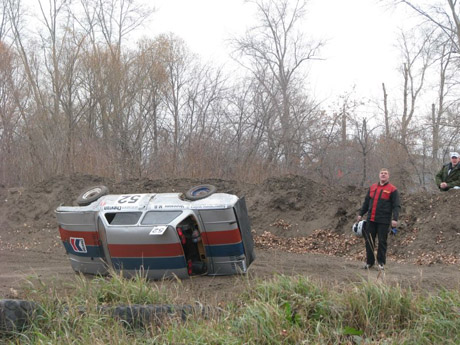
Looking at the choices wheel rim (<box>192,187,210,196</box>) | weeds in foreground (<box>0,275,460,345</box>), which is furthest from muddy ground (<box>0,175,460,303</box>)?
wheel rim (<box>192,187,210,196</box>)

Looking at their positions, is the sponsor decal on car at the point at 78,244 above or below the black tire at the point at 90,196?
below

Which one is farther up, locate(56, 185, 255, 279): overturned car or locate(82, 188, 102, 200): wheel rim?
locate(82, 188, 102, 200): wheel rim

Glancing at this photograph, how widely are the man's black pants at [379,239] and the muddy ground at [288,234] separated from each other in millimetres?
294

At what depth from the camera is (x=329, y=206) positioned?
54.4 feet

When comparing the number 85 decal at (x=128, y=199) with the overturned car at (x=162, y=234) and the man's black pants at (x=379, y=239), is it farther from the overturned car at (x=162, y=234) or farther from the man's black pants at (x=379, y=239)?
the man's black pants at (x=379, y=239)

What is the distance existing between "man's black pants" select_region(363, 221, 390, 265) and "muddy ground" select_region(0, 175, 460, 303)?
29 centimetres

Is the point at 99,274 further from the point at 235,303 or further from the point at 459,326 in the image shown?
the point at 459,326

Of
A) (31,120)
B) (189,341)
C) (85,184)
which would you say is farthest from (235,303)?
(31,120)

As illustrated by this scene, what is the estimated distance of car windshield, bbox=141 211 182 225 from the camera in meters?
8.23

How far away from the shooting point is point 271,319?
6.01 m

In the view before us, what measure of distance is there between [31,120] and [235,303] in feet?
78.3

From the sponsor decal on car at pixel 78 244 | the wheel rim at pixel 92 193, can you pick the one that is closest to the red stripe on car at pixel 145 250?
the sponsor decal on car at pixel 78 244

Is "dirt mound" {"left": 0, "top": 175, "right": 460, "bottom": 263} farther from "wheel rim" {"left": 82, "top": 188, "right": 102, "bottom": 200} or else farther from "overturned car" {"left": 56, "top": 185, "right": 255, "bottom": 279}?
"wheel rim" {"left": 82, "top": 188, "right": 102, "bottom": 200}

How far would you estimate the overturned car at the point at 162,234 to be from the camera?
8.18 meters
